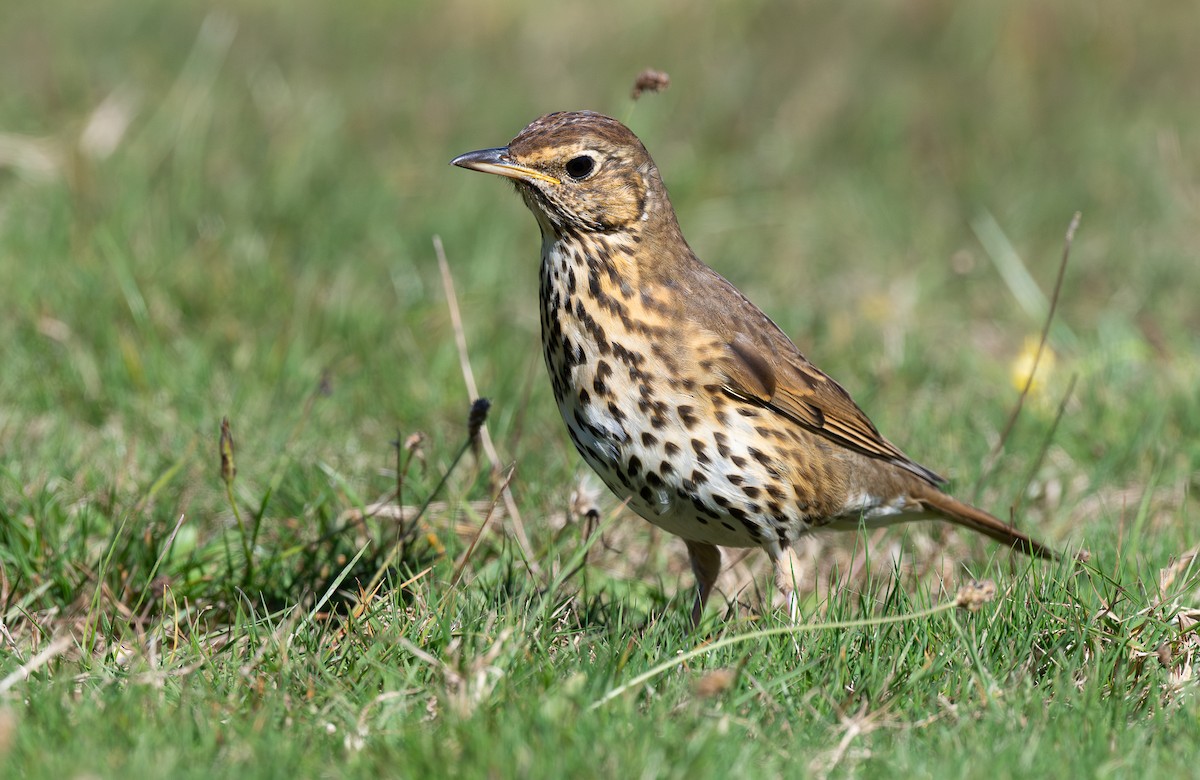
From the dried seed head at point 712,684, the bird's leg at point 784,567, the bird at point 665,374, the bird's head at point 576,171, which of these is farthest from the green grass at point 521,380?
the bird's head at point 576,171

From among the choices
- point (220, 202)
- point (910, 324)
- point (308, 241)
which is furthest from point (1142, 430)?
point (220, 202)

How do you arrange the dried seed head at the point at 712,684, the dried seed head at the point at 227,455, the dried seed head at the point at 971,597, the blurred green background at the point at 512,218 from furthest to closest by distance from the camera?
the blurred green background at the point at 512,218, the dried seed head at the point at 227,455, the dried seed head at the point at 971,597, the dried seed head at the point at 712,684

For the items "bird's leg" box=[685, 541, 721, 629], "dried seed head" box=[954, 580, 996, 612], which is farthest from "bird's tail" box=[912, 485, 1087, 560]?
"dried seed head" box=[954, 580, 996, 612]

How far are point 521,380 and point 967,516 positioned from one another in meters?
2.00

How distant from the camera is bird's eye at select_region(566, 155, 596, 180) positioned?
4371mm

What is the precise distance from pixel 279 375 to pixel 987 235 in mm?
3879

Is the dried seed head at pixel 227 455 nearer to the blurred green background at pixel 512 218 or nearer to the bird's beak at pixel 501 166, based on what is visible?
the blurred green background at pixel 512 218

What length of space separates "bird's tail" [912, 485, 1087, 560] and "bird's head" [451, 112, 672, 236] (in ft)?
4.07

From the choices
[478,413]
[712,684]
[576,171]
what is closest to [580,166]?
[576,171]

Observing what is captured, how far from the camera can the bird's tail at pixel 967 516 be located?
4711 millimetres

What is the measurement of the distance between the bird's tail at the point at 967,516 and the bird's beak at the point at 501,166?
1.53m

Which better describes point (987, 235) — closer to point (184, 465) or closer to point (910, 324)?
point (910, 324)

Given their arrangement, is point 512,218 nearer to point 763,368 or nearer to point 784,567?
point 763,368

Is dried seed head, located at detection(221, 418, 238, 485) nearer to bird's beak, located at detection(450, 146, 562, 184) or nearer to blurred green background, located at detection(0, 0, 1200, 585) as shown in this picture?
blurred green background, located at detection(0, 0, 1200, 585)
